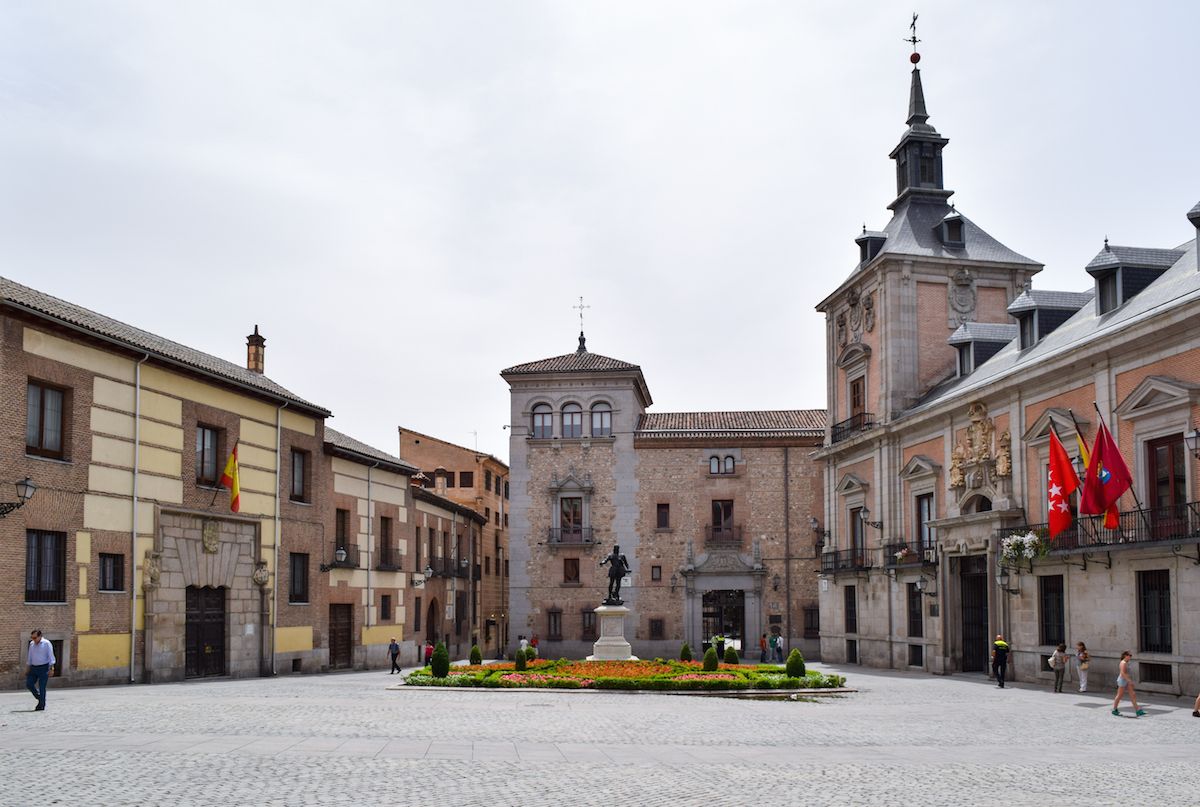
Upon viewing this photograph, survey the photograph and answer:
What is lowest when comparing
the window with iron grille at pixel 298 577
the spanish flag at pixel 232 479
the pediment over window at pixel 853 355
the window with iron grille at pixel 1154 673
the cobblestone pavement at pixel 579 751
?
the window with iron grille at pixel 1154 673

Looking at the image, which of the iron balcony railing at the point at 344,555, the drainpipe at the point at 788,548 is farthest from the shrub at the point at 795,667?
the drainpipe at the point at 788,548

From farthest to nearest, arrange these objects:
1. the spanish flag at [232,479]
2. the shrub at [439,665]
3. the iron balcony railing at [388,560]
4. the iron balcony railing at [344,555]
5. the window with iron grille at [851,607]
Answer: the window with iron grille at [851,607] < the iron balcony railing at [388,560] < the iron balcony railing at [344,555] < the spanish flag at [232,479] < the shrub at [439,665]

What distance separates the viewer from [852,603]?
1799 inches

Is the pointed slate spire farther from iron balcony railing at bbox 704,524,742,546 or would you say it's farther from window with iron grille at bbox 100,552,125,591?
window with iron grille at bbox 100,552,125,591

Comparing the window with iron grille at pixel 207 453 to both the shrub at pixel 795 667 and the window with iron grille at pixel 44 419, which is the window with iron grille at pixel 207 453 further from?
the shrub at pixel 795 667

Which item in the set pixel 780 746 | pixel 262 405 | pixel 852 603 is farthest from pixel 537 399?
pixel 780 746

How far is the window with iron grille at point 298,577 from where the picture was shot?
1453 inches

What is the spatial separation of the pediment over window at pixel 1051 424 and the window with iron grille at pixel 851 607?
1492cm

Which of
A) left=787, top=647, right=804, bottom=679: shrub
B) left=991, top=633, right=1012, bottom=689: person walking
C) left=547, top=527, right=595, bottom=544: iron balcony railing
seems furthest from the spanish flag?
left=547, top=527, right=595, bottom=544: iron balcony railing

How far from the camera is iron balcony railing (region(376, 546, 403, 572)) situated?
Answer: 143 ft

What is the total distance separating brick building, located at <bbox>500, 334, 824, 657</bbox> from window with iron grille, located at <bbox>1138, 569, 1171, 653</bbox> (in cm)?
2774

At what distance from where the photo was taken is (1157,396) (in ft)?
Result: 86.0

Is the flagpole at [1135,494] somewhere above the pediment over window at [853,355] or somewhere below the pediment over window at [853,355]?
below

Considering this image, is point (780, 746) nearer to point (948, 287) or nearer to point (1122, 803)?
point (1122, 803)
